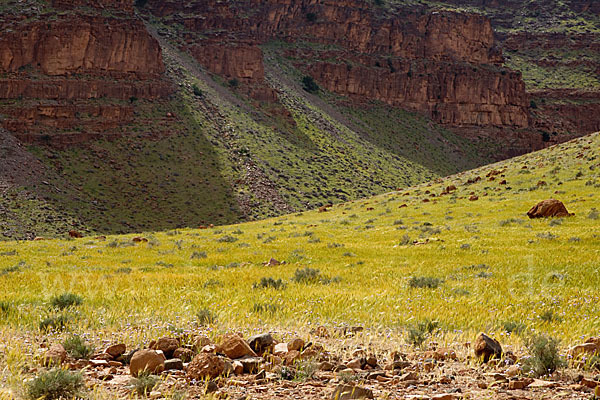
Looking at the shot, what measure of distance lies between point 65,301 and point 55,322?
4.49ft

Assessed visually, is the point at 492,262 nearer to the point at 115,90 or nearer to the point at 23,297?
the point at 23,297

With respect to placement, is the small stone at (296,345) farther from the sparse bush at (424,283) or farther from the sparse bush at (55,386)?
the sparse bush at (424,283)

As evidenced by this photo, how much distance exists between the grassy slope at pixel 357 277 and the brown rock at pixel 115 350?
0.32m

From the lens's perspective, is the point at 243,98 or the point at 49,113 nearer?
the point at 49,113

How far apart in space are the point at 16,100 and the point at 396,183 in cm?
6102

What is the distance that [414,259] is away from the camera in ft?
45.1

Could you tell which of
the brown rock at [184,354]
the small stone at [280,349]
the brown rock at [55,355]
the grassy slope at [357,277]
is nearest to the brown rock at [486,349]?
the grassy slope at [357,277]

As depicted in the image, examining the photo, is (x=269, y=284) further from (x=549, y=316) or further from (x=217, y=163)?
(x=217, y=163)

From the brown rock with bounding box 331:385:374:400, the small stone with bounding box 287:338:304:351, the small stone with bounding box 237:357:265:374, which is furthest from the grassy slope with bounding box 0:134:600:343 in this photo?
the brown rock with bounding box 331:385:374:400

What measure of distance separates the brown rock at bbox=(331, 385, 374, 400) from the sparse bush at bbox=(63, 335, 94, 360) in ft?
8.72

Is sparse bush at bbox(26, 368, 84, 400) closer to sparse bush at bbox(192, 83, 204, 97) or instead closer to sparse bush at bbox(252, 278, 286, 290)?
sparse bush at bbox(252, 278, 286, 290)

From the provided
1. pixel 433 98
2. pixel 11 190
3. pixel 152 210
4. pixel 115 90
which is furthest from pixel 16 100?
pixel 433 98

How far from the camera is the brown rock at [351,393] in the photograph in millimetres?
3424

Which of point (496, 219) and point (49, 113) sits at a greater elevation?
point (49, 113)
